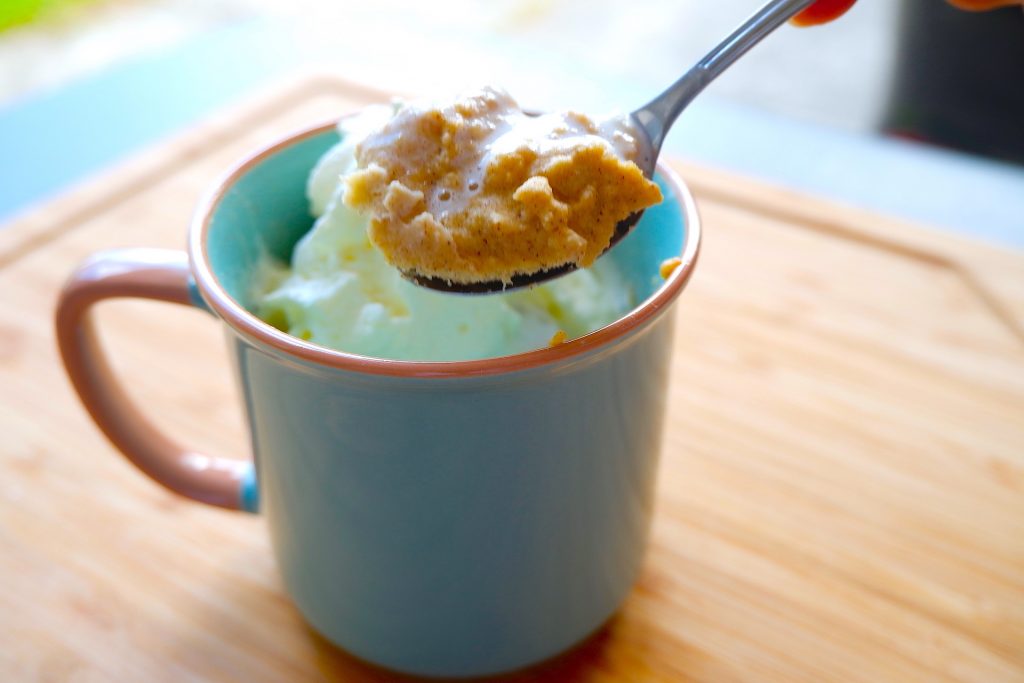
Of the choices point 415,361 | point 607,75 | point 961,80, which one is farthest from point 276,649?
point 961,80

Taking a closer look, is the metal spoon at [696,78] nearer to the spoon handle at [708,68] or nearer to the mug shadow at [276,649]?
the spoon handle at [708,68]

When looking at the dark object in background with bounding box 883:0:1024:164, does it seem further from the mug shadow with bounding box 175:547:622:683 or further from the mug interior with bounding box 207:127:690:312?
the mug shadow with bounding box 175:547:622:683

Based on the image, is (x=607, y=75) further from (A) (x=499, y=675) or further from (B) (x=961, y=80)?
(A) (x=499, y=675)

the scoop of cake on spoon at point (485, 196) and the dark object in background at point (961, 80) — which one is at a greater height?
the scoop of cake on spoon at point (485, 196)

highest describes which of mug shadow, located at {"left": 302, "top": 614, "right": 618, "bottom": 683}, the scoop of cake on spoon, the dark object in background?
the scoop of cake on spoon

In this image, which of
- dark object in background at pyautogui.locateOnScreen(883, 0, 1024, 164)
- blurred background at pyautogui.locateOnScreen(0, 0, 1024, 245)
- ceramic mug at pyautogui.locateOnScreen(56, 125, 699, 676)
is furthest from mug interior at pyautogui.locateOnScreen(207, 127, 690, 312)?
dark object in background at pyautogui.locateOnScreen(883, 0, 1024, 164)

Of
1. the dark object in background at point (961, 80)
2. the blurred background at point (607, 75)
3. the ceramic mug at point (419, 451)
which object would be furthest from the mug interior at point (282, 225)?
the dark object in background at point (961, 80)
